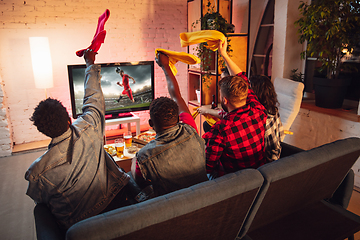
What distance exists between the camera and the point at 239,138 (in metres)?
1.66

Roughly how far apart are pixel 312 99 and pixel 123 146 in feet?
8.46

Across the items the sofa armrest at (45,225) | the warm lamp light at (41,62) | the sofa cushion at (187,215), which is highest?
the warm lamp light at (41,62)

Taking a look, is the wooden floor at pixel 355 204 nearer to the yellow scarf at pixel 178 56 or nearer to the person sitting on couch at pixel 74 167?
the yellow scarf at pixel 178 56

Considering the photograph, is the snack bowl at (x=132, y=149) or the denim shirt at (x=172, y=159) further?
the snack bowl at (x=132, y=149)

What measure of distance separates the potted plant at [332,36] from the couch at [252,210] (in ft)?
4.85

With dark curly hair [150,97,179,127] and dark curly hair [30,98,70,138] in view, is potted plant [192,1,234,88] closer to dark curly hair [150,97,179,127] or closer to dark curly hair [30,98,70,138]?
dark curly hair [150,97,179,127]

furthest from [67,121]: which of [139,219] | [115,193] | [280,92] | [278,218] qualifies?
[280,92]

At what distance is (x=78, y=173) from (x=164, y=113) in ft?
1.77

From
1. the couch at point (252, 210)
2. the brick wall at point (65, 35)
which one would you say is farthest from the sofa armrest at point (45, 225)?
the brick wall at point (65, 35)

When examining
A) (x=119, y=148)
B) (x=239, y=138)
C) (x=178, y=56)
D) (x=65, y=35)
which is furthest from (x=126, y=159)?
(x=65, y=35)

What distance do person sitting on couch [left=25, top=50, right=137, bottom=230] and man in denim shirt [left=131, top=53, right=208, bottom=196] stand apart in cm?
27

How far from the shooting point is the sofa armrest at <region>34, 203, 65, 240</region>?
1.20 metres

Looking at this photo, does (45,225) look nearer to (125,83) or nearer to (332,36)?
(125,83)

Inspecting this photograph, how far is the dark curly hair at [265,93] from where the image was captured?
1.99 m
